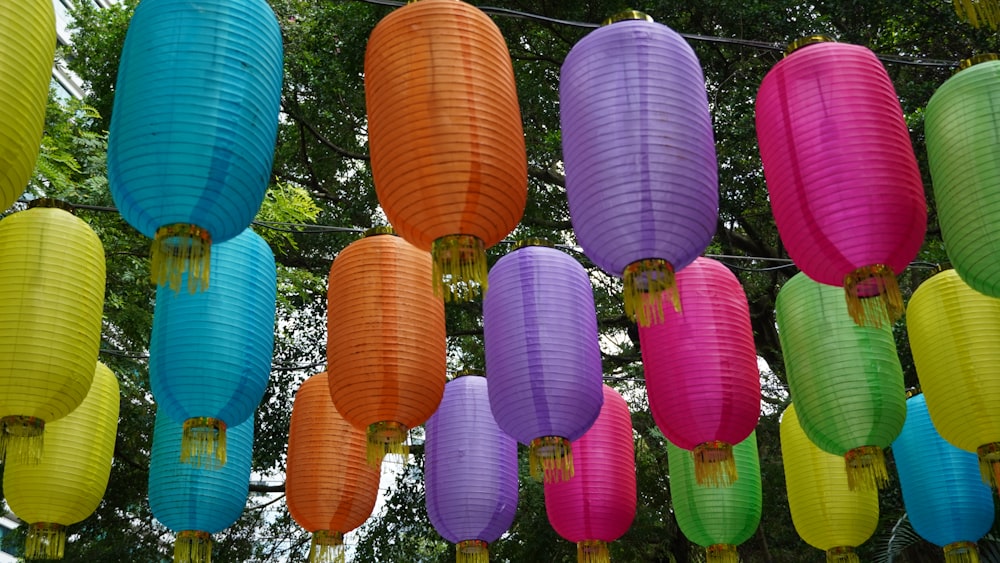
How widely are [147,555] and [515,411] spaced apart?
14.5 feet

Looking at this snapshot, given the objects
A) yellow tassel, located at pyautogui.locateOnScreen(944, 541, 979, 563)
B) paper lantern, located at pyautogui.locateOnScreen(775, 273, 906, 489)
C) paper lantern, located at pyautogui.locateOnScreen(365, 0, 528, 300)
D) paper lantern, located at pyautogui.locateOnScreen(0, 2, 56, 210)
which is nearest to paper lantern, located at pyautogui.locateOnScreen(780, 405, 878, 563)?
yellow tassel, located at pyautogui.locateOnScreen(944, 541, 979, 563)

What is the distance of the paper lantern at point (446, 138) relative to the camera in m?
2.64

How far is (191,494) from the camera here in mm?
3699

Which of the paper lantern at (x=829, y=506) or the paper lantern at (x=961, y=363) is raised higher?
the paper lantern at (x=961, y=363)

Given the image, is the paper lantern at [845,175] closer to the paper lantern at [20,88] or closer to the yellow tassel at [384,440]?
the yellow tassel at [384,440]

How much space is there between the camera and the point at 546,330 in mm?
3389

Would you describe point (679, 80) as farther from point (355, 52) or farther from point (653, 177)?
point (355, 52)

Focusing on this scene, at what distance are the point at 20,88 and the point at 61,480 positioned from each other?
1727 millimetres

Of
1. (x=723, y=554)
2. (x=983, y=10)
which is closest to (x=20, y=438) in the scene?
(x=723, y=554)

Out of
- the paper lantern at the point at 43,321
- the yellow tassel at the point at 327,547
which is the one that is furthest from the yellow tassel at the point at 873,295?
the paper lantern at the point at 43,321

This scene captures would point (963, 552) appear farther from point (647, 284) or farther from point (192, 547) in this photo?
point (192, 547)

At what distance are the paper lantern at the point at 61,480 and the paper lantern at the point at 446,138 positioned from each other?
1.55 meters

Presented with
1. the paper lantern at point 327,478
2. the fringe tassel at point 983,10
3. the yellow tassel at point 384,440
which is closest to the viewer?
the fringe tassel at point 983,10

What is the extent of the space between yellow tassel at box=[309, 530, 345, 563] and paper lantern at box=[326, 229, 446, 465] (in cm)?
73
